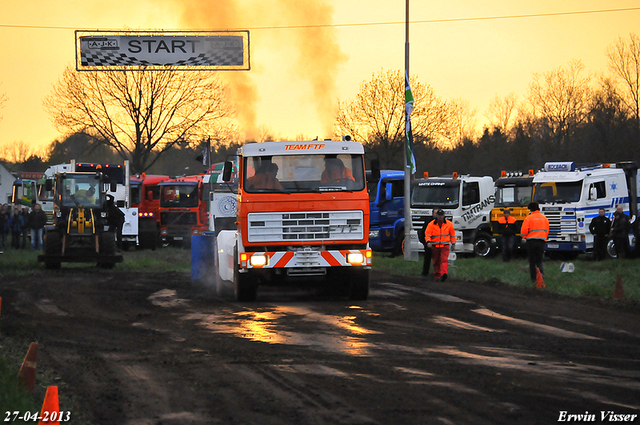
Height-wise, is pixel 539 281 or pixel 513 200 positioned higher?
pixel 513 200

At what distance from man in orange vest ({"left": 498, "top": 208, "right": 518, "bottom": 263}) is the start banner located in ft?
31.1

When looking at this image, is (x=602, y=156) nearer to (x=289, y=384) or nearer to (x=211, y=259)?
(x=211, y=259)

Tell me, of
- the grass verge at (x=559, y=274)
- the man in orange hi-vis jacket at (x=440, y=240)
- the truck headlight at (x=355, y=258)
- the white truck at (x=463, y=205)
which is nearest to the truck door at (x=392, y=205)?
the white truck at (x=463, y=205)

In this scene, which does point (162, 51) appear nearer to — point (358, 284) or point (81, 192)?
point (81, 192)

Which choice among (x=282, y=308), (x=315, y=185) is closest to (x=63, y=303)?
(x=282, y=308)

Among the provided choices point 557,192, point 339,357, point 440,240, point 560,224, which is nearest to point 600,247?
point 560,224

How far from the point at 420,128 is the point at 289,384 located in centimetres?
4374

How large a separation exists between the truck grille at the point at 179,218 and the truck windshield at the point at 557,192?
15.6 m

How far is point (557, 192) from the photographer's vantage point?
2580 cm

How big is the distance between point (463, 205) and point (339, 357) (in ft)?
63.0

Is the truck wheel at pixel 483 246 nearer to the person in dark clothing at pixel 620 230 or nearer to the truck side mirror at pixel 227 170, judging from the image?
the person in dark clothing at pixel 620 230

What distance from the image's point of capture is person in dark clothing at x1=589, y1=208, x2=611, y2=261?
24188mm

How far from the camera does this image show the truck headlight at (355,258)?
1384 centimetres

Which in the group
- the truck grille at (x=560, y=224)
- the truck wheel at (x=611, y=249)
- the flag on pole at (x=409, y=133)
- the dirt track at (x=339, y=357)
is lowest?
the dirt track at (x=339, y=357)
